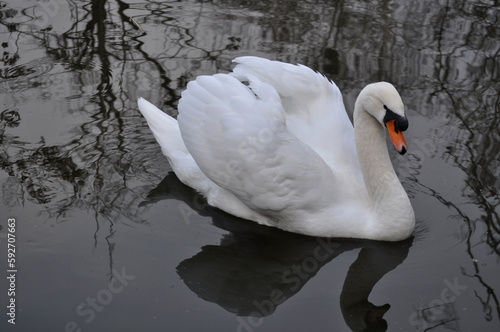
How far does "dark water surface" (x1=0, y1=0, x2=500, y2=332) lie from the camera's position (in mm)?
5156

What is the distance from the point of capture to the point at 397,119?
543cm

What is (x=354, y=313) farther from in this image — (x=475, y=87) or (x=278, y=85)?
(x=475, y=87)

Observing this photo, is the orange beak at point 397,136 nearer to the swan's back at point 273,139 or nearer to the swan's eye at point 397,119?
the swan's eye at point 397,119

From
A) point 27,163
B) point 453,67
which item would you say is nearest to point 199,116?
point 27,163

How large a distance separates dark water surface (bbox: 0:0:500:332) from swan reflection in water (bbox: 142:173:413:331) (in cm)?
1

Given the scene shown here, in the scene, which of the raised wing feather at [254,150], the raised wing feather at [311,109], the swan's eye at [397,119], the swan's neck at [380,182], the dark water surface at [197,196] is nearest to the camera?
the dark water surface at [197,196]

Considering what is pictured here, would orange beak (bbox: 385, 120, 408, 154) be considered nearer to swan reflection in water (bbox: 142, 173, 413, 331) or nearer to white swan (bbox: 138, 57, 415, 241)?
white swan (bbox: 138, 57, 415, 241)

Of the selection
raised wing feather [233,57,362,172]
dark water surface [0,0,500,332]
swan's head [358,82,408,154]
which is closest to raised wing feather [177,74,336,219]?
raised wing feather [233,57,362,172]

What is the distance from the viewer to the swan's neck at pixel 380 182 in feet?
19.0

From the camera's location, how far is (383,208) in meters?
5.82

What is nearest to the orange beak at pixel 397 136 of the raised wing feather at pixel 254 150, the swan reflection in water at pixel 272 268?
the raised wing feather at pixel 254 150

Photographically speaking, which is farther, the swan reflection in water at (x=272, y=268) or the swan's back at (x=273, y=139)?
the swan's back at (x=273, y=139)

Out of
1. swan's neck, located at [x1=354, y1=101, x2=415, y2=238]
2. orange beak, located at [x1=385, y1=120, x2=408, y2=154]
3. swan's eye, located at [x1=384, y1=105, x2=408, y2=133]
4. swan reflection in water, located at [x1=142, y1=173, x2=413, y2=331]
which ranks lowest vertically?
swan reflection in water, located at [x1=142, y1=173, x2=413, y2=331]

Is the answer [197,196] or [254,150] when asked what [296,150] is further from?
[197,196]
